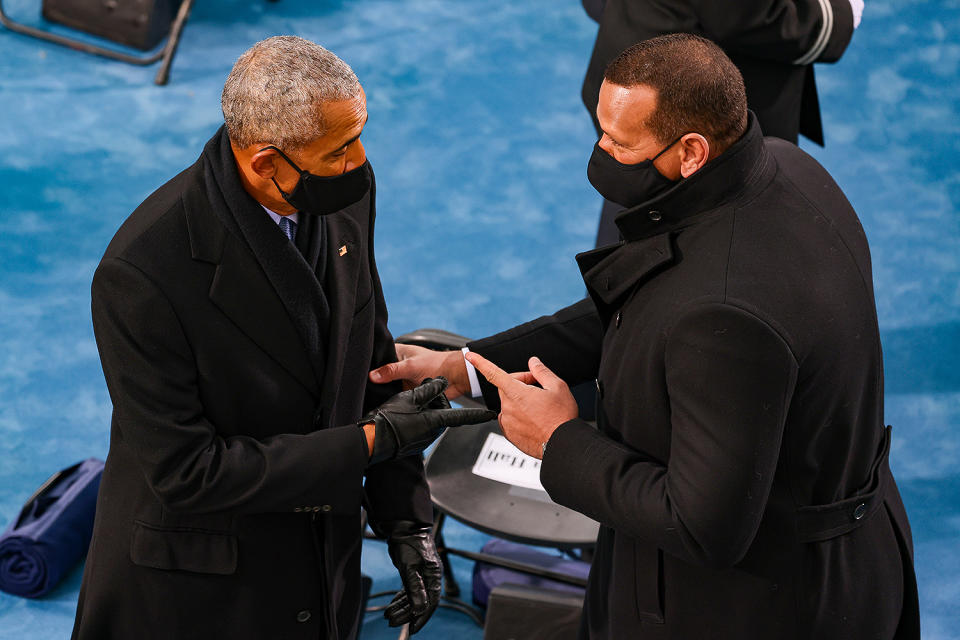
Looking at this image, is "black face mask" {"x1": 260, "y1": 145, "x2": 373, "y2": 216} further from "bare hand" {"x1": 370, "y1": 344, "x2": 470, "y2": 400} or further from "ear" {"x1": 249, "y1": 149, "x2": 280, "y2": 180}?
"bare hand" {"x1": 370, "y1": 344, "x2": 470, "y2": 400}

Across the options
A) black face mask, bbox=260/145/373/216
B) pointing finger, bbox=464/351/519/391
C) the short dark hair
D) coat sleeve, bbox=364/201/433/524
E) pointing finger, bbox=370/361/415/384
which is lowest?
coat sleeve, bbox=364/201/433/524

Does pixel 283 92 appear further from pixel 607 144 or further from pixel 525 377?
pixel 525 377

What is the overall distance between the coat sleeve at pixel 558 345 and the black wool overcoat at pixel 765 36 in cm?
115

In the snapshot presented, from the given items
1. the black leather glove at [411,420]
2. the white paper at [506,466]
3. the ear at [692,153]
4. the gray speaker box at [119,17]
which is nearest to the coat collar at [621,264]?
the ear at [692,153]

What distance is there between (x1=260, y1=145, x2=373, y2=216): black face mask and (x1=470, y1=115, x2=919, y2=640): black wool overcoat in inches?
18.7

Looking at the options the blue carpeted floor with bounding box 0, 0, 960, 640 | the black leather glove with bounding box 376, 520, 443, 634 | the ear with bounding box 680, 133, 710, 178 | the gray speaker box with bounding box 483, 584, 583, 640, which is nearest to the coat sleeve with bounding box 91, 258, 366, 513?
the black leather glove with bounding box 376, 520, 443, 634

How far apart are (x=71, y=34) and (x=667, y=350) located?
5.97 metres

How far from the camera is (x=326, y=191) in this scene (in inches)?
82.6

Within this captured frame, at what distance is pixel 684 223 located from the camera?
2018 mm

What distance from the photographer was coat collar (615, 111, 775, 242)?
77.4 inches

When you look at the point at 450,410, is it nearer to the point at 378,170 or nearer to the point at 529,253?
the point at 529,253

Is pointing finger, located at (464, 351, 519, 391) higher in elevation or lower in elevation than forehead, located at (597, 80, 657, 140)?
lower

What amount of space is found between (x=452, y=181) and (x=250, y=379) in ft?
12.7

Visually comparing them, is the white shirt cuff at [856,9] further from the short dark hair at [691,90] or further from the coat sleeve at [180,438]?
the coat sleeve at [180,438]
